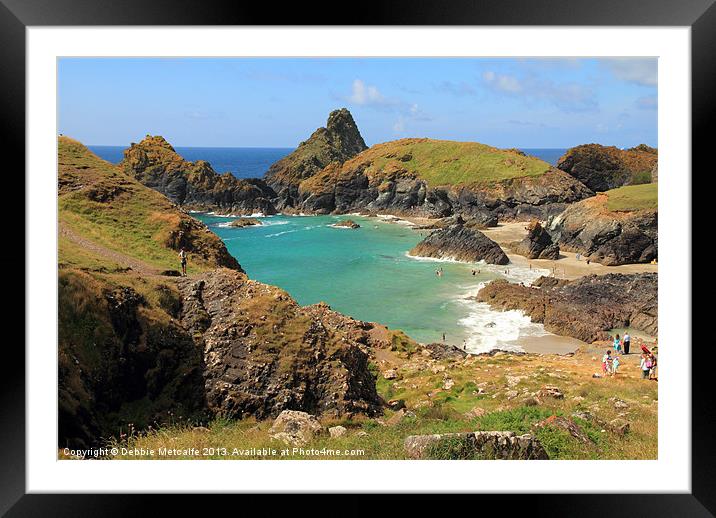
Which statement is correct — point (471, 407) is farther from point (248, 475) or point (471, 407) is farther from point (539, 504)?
point (248, 475)

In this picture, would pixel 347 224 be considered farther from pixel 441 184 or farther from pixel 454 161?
pixel 454 161

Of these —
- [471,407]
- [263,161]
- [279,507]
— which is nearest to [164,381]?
[279,507]

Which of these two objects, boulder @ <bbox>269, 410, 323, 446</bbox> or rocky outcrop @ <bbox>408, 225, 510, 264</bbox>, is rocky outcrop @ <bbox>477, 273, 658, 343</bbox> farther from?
boulder @ <bbox>269, 410, 323, 446</bbox>

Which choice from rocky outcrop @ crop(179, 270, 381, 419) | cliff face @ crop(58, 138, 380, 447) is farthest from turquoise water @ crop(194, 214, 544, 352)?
cliff face @ crop(58, 138, 380, 447)

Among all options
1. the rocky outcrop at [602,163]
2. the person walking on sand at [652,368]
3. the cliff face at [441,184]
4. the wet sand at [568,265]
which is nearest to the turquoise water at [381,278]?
the wet sand at [568,265]

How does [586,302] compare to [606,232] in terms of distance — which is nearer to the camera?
[586,302]
